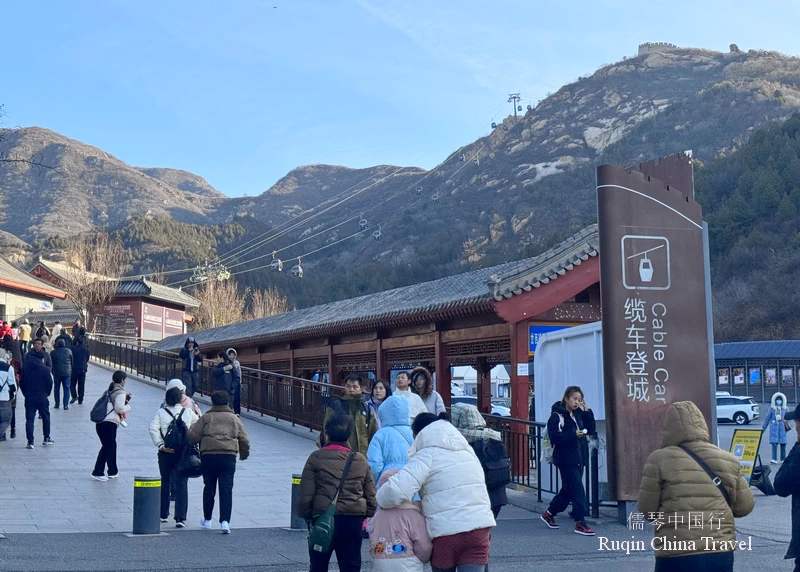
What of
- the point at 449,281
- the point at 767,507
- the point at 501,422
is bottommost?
the point at 767,507

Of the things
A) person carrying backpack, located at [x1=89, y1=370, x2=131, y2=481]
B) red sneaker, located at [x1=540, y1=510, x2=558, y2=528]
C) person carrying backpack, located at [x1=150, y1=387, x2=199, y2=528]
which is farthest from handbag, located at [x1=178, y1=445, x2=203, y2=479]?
red sneaker, located at [x1=540, y1=510, x2=558, y2=528]

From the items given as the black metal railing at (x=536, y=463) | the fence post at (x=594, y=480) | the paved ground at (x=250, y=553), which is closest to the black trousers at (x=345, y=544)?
the paved ground at (x=250, y=553)

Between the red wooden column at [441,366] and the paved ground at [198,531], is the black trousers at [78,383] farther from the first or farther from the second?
the red wooden column at [441,366]

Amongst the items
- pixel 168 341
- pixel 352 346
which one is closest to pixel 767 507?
pixel 352 346

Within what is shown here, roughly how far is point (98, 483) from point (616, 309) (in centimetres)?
799

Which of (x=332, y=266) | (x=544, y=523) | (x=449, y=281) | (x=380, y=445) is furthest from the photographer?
(x=332, y=266)

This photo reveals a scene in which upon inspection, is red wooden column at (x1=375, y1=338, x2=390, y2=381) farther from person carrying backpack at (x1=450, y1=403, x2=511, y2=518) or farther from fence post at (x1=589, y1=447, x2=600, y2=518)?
person carrying backpack at (x1=450, y1=403, x2=511, y2=518)

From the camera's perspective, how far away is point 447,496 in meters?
5.67

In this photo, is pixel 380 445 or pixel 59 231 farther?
pixel 59 231

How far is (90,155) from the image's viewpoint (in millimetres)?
183375

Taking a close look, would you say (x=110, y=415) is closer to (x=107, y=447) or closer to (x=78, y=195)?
(x=107, y=447)

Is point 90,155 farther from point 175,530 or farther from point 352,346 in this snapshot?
point 175,530

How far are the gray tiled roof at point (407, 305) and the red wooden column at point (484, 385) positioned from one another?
4.61 feet

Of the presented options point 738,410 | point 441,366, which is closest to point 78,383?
point 441,366
